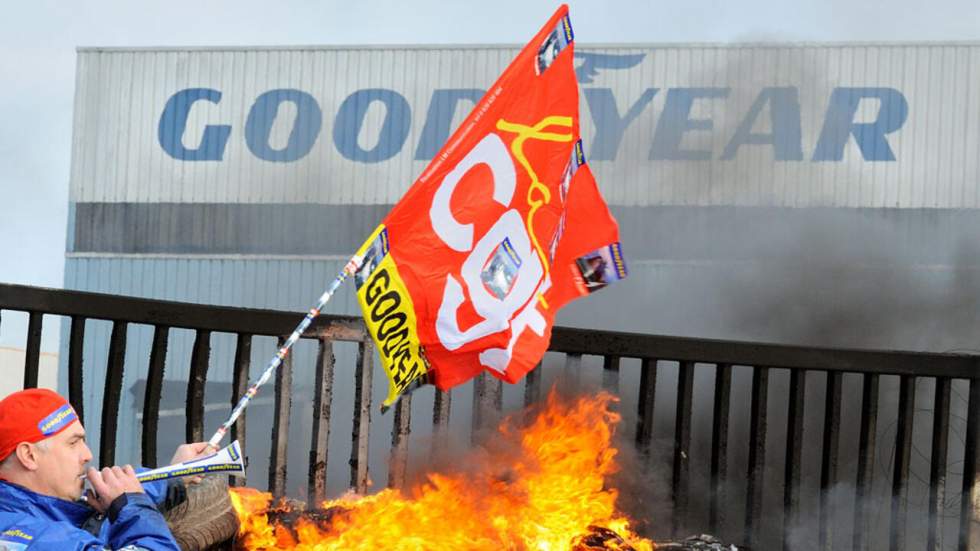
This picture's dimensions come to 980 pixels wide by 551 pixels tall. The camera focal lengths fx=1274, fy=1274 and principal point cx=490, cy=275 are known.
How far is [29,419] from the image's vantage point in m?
3.47

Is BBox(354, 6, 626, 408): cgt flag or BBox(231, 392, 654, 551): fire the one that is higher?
BBox(354, 6, 626, 408): cgt flag

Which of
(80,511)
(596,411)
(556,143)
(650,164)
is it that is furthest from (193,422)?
(650,164)

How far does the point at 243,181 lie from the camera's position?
2405 cm

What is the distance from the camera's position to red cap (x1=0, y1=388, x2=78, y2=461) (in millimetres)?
3453

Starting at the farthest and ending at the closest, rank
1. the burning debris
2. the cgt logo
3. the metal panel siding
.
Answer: the metal panel siding → the cgt logo → the burning debris

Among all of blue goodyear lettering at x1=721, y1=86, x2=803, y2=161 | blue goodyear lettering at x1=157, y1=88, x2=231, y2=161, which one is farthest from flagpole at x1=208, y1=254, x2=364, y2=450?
blue goodyear lettering at x1=157, y1=88, x2=231, y2=161

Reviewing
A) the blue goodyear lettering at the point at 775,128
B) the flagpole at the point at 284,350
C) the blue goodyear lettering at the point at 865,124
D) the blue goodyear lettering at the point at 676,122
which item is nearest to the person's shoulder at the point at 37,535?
the flagpole at the point at 284,350

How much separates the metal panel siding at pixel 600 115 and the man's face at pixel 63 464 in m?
17.1

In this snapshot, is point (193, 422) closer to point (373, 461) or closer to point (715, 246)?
point (373, 461)

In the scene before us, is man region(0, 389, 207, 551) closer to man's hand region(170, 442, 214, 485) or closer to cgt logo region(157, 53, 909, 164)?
man's hand region(170, 442, 214, 485)

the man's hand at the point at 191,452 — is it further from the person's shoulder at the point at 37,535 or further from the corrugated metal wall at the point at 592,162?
the corrugated metal wall at the point at 592,162

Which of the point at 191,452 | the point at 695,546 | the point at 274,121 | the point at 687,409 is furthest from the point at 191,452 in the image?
the point at 274,121

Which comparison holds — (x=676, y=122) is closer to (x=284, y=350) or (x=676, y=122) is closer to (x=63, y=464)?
(x=284, y=350)

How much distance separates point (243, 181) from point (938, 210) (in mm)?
12403
